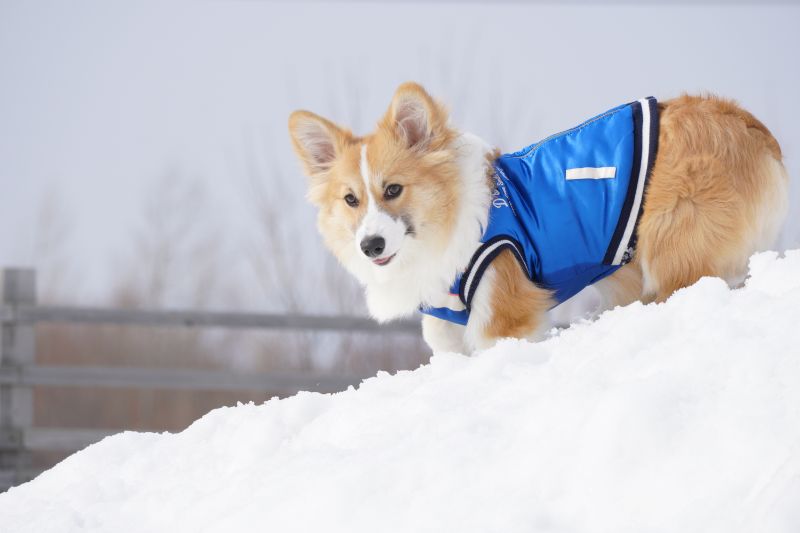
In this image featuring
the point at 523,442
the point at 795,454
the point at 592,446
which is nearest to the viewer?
the point at 795,454

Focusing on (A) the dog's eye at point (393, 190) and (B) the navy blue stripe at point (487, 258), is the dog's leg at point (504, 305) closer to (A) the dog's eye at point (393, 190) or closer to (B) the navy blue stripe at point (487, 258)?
(B) the navy blue stripe at point (487, 258)

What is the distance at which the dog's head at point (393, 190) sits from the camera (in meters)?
3.08

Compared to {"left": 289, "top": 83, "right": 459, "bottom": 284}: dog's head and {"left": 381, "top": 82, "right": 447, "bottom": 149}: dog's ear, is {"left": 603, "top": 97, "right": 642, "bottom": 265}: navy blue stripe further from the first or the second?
{"left": 381, "top": 82, "right": 447, "bottom": 149}: dog's ear

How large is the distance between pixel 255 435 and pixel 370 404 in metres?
0.36

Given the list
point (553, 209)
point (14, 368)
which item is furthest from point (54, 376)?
point (553, 209)

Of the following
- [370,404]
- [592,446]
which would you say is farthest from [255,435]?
[592,446]

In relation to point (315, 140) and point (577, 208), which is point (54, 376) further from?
point (577, 208)

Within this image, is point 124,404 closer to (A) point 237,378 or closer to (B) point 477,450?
(A) point 237,378

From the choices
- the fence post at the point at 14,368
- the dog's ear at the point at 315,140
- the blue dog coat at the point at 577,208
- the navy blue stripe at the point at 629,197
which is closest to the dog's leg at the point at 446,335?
the blue dog coat at the point at 577,208

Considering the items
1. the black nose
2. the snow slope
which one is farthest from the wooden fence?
the snow slope

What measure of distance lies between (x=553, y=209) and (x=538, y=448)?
1.52m

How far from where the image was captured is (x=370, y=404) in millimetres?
2227

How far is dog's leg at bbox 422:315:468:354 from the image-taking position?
132 inches

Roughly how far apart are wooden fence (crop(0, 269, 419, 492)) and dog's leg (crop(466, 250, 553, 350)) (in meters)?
3.35
